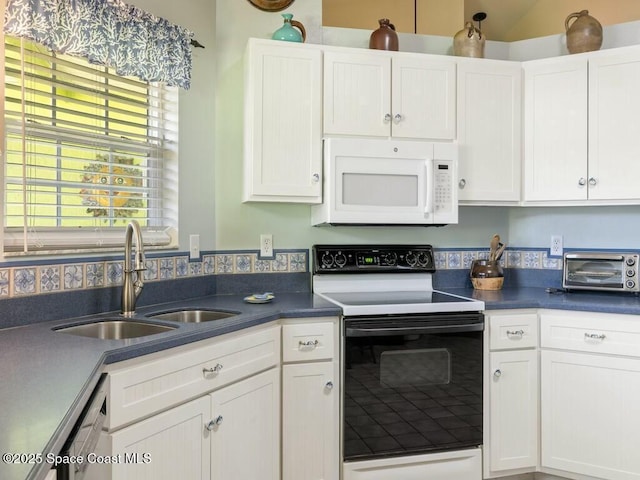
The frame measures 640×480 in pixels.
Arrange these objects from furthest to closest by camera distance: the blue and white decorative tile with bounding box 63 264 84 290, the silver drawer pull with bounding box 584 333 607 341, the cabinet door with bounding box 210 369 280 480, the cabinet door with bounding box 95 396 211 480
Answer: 1. the silver drawer pull with bounding box 584 333 607 341
2. the blue and white decorative tile with bounding box 63 264 84 290
3. the cabinet door with bounding box 210 369 280 480
4. the cabinet door with bounding box 95 396 211 480

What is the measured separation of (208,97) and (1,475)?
2.21m

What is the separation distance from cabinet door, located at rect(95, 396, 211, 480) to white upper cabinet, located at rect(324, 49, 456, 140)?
1.51m

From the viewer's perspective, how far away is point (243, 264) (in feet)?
8.66

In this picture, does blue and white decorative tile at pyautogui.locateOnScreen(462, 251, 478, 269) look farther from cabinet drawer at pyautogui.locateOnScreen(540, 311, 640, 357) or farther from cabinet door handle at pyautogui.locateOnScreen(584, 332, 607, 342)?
cabinet door handle at pyautogui.locateOnScreen(584, 332, 607, 342)

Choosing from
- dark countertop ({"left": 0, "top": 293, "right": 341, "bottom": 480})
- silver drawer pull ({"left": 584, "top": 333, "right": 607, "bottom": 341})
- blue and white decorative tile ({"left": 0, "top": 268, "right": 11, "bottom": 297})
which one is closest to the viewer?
dark countertop ({"left": 0, "top": 293, "right": 341, "bottom": 480})

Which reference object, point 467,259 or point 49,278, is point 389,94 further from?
point 49,278

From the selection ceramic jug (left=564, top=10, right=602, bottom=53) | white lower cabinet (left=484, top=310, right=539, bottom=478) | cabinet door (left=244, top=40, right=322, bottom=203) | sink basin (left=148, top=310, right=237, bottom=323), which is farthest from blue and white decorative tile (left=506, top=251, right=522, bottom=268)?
sink basin (left=148, top=310, right=237, bottom=323)

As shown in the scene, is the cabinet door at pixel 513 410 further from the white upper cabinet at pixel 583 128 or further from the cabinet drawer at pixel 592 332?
the white upper cabinet at pixel 583 128

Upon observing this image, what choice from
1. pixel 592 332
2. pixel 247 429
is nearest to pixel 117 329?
pixel 247 429

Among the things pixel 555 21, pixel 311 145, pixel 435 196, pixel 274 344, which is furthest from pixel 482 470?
pixel 555 21

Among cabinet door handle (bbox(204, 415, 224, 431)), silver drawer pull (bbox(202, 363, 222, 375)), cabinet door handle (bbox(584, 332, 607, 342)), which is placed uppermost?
Result: cabinet door handle (bbox(584, 332, 607, 342))

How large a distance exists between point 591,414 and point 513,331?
513mm

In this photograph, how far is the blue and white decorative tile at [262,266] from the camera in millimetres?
2661

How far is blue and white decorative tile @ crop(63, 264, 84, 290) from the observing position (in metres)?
1.85
